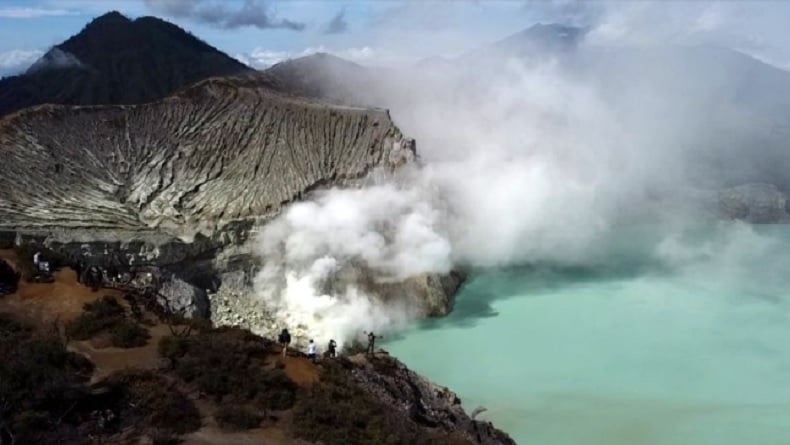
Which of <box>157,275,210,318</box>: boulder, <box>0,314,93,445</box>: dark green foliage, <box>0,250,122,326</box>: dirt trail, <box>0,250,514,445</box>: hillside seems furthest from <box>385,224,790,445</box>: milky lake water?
<box>0,314,93,445</box>: dark green foliage

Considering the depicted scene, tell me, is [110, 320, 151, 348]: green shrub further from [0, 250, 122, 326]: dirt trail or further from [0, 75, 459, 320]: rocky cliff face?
[0, 75, 459, 320]: rocky cliff face

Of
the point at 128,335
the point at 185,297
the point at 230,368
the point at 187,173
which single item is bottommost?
the point at 185,297

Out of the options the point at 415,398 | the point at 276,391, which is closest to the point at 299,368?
the point at 276,391

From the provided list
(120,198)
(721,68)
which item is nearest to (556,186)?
(120,198)

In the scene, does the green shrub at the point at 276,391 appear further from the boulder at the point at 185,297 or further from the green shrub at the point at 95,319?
the boulder at the point at 185,297

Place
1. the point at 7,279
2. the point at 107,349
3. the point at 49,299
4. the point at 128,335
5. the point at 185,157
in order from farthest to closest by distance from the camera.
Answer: the point at 185,157
the point at 7,279
the point at 49,299
the point at 128,335
the point at 107,349

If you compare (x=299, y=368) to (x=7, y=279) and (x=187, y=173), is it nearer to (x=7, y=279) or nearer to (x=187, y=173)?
(x=7, y=279)

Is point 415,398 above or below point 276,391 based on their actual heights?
below

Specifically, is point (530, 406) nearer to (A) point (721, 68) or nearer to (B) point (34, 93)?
(B) point (34, 93)
